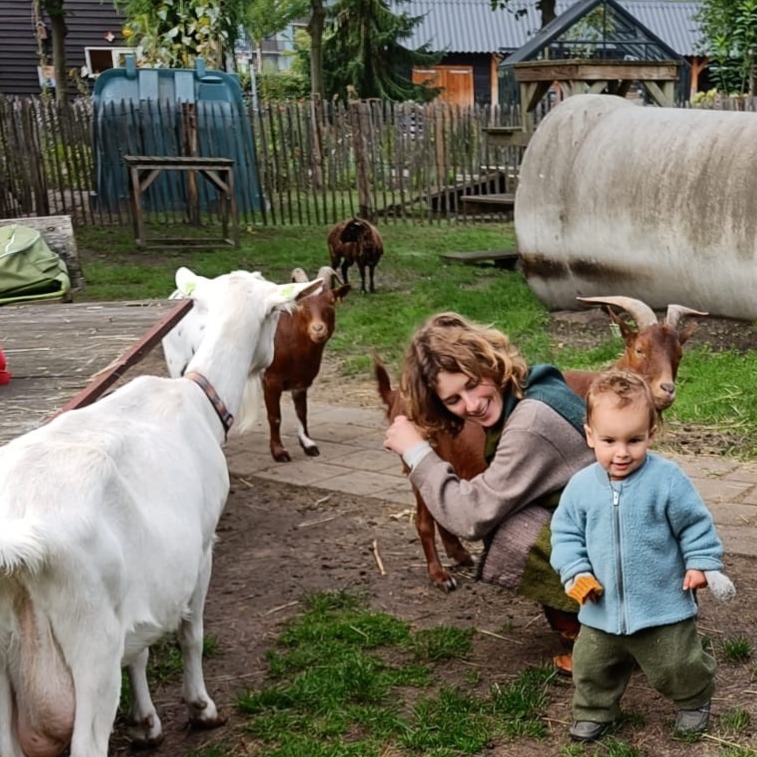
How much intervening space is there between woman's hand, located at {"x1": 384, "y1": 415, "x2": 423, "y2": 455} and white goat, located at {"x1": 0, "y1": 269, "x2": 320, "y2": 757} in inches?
23.0

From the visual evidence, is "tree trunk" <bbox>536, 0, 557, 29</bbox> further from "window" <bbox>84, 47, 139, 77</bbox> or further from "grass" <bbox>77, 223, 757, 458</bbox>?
"window" <bbox>84, 47, 139, 77</bbox>

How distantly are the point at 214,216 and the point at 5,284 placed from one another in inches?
494

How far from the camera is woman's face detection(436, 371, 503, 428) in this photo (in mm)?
3568

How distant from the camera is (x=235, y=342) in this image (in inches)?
157

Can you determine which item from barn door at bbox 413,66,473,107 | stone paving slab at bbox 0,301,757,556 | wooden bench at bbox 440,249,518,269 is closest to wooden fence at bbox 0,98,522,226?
wooden bench at bbox 440,249,518,269

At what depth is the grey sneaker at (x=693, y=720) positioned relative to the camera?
3.48m

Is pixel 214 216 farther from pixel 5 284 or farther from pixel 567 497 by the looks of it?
pixel 567 497

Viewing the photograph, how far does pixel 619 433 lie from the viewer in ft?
10.5

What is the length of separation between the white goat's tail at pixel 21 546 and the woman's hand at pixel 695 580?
179 cm

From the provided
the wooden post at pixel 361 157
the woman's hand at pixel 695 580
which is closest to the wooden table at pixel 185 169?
the wooden post at pixel 361 157

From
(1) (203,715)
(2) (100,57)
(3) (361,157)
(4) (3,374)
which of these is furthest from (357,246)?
(2) (100,57)

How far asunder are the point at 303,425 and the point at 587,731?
12.2 ft

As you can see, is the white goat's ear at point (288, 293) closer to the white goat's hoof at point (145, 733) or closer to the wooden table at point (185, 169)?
the white goat's hoof at point (145, 733)

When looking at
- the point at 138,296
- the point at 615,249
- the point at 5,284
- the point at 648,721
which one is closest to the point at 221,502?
the point at 648,721
